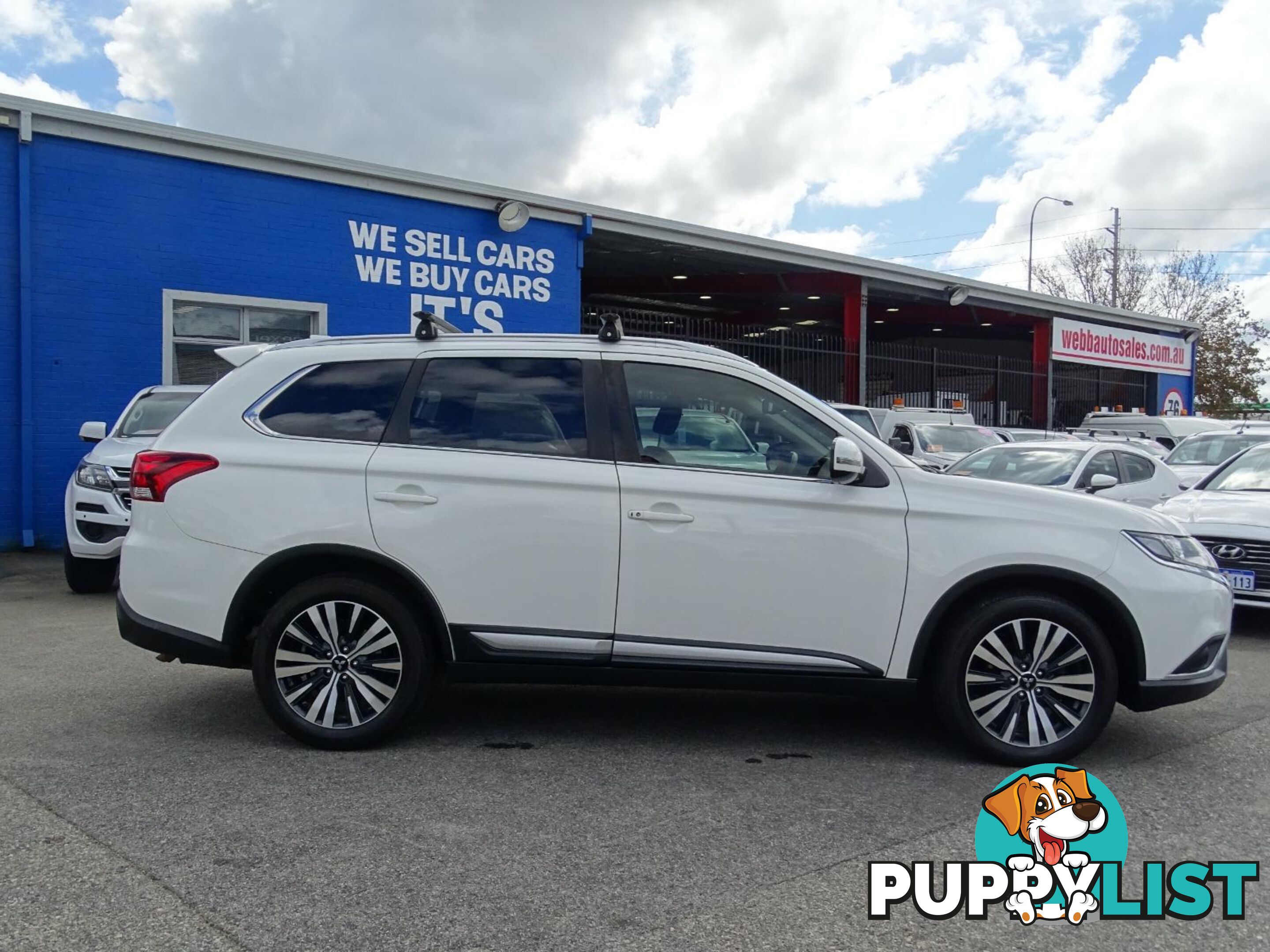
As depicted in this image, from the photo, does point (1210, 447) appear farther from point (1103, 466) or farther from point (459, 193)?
point (459, 193)

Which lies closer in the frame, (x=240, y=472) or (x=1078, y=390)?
(x=240, y=472)

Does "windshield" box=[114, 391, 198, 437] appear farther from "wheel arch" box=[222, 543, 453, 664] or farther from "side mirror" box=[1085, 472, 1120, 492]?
"side mirror" box=[1085, 472, 1120, 492]

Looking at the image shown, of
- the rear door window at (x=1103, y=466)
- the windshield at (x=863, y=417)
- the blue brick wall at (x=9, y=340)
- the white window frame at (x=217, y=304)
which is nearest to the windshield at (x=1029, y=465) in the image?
the rear door window at (x=1103, y=466)

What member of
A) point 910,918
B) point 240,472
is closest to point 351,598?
point 240,472

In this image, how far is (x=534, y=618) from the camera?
4.62m

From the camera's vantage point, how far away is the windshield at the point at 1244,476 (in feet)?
29.5

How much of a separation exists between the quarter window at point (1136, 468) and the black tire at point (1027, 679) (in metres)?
7.34

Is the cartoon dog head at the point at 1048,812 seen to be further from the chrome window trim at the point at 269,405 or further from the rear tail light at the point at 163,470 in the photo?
the rear tail light at the point at 163,470

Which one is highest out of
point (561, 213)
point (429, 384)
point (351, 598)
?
point (561, 213)

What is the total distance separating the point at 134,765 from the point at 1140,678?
4.28 metres

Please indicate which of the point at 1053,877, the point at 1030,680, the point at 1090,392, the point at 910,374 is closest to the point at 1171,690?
the point at 1030,680

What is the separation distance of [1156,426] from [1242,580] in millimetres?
16058

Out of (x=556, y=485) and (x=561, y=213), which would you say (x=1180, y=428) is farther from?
(x=556, y=485)

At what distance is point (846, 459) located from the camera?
14.7 feet
